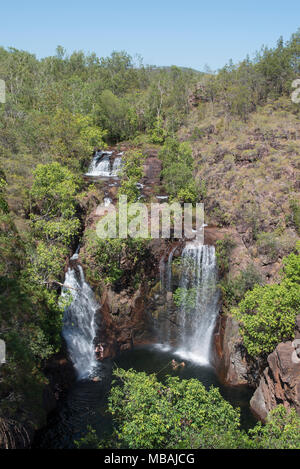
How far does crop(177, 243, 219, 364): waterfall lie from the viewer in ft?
99.6

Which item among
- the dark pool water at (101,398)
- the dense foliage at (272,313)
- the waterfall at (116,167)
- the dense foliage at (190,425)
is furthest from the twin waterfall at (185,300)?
the waterfall at (116,167)

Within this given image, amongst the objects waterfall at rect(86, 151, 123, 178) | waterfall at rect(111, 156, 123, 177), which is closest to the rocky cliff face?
waterfall at rect(111, 156, 123, 177)

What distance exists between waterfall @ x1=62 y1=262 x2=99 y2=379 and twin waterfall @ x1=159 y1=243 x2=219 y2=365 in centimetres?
703

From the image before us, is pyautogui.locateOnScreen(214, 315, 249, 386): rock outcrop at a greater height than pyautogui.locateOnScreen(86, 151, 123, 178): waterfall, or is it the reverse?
pyautogui.locateOnScreen(86, 151, 123, 178): waterfall

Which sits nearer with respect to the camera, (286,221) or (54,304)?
(54,304)

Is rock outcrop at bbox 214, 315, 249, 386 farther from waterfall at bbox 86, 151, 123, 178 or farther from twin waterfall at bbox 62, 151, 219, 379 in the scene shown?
waterfall at bbox 86, 151, 123, 178

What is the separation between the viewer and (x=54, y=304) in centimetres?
2244

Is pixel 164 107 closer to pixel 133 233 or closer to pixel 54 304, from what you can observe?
pixel 133 233

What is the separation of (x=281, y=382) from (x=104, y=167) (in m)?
39.9

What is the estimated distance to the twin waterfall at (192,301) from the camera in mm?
30438

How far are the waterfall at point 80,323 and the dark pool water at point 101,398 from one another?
139 cm

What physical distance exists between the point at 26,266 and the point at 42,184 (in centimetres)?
1103

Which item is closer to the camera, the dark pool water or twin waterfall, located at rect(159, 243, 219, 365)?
the dark pool water
